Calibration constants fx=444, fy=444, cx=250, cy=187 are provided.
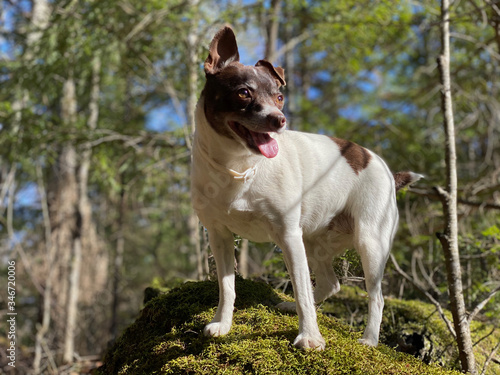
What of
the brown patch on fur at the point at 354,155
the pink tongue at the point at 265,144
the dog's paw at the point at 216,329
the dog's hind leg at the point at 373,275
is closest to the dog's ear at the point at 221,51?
the pink tongue at the point at 265,144

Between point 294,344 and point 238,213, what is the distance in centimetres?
99

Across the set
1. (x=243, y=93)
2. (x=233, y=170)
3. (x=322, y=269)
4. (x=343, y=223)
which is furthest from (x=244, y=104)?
(x=322, y=269)

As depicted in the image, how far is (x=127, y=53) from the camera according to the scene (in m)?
9.36

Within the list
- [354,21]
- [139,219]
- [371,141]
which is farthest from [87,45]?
[139,219]

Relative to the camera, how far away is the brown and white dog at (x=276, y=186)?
2902 millimetres

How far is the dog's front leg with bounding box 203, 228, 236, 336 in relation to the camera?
3379 millimetres

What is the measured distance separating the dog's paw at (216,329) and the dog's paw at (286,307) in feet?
1.97

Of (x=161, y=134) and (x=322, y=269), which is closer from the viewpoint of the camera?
(x=322, y=269)

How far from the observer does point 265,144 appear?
2844 mm

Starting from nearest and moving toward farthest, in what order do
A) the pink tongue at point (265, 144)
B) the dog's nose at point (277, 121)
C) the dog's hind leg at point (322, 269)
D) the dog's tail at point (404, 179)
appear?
the dog's nose at point (277, 121), the pink tongue at point (265, 144), the dog's hind leg at point (322, 269), the dog's tail at point (404, 179)

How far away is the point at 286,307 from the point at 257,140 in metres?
1.64

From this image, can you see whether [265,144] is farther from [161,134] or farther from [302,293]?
[161,134]

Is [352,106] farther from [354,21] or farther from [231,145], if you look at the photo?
[231,145]

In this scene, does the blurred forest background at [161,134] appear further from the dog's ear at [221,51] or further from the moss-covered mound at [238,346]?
the dog's ear at [221,51]
